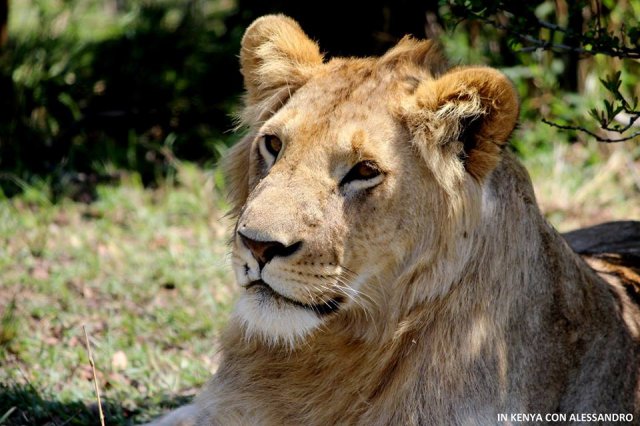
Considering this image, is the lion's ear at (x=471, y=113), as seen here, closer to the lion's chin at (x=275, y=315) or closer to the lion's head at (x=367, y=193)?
the lion's head at (x=367, y=193)

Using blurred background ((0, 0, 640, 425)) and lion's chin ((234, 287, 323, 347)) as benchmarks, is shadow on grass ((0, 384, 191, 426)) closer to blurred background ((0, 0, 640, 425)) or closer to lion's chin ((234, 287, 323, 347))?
blurred background ((0, 0, 640, 425))

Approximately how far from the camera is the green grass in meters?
5.00

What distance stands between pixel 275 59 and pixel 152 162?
4453 millimetres

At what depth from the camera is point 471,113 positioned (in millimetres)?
3449

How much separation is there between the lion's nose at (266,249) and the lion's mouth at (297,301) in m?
0.10

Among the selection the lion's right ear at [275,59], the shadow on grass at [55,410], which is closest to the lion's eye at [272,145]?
the lion's right ear at [275,59]

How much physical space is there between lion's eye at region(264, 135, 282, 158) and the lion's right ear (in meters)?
0.32

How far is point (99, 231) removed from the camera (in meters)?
7.07

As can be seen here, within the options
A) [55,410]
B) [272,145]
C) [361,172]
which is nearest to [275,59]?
[272,145]

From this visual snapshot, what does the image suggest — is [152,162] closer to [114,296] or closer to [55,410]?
[114,296]

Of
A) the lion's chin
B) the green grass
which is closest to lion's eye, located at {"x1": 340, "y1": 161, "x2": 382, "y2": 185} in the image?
the lion's chin

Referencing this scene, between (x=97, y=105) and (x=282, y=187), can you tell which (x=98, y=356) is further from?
(x=97, y=105)

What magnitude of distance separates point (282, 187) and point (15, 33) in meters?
7.36

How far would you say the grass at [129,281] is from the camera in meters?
4.98
